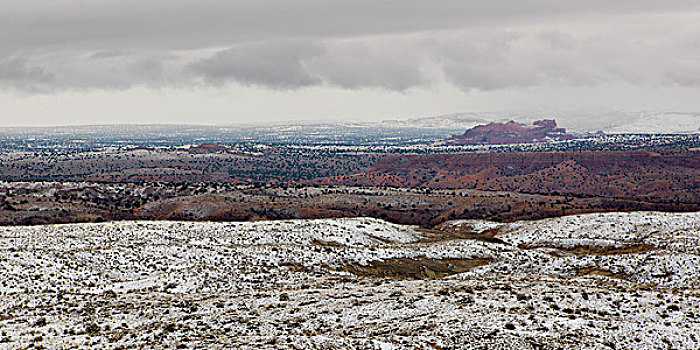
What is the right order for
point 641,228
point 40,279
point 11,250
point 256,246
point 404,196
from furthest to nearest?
point 404,196 < point 641,228 < point 256,246 < point 11,250 < point 40,279

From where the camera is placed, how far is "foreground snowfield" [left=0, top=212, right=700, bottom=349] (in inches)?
883

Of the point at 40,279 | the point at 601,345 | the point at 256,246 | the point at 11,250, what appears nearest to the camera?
the point at 601,345

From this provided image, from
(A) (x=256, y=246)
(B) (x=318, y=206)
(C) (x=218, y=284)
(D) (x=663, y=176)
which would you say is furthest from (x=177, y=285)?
(D) (x=663, y=176)

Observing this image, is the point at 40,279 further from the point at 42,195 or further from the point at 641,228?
the point at 42,195

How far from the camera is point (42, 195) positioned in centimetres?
13488

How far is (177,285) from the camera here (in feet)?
118

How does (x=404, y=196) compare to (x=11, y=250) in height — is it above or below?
below

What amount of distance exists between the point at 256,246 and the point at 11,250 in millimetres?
16690

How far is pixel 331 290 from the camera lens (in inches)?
1278

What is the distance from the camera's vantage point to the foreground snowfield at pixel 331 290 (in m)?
22.4

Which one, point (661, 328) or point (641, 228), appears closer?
point (661, 328)

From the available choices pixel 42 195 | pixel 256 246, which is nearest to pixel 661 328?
pixel 256 246

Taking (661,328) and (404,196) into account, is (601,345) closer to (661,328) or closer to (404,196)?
(661,328)

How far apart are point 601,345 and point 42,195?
451 ft
